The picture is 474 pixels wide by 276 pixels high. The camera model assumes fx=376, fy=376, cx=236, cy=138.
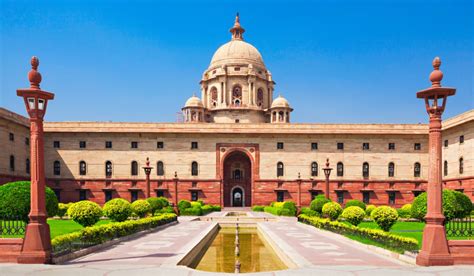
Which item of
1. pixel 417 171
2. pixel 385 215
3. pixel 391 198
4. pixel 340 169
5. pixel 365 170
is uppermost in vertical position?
pixel 340 169

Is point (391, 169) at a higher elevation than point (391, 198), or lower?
higher

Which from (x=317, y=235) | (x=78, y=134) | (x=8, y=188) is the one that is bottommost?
(x=317, y=235)

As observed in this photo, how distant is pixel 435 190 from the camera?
9.77 metres

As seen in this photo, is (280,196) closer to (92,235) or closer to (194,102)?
(194,102)

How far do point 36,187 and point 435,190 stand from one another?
10.5 meters

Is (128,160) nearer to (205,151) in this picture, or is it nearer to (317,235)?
(205,151)

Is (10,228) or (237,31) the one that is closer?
(10,228)

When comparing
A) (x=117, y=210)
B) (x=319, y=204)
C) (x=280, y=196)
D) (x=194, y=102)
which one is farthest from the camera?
(x=194, y=102)

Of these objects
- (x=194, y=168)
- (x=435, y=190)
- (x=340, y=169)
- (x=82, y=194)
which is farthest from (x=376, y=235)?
(x=82, y=194)

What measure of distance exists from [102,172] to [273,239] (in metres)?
27.1

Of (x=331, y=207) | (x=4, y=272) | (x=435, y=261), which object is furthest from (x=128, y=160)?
(x=435, y=261)

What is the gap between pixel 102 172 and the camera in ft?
124

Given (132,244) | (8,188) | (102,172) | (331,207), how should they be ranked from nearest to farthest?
(8,188)
(132,244)
(331,207)
(102,172)

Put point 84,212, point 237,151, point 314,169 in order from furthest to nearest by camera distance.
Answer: point 237,151
point 314,169
point 84,212
